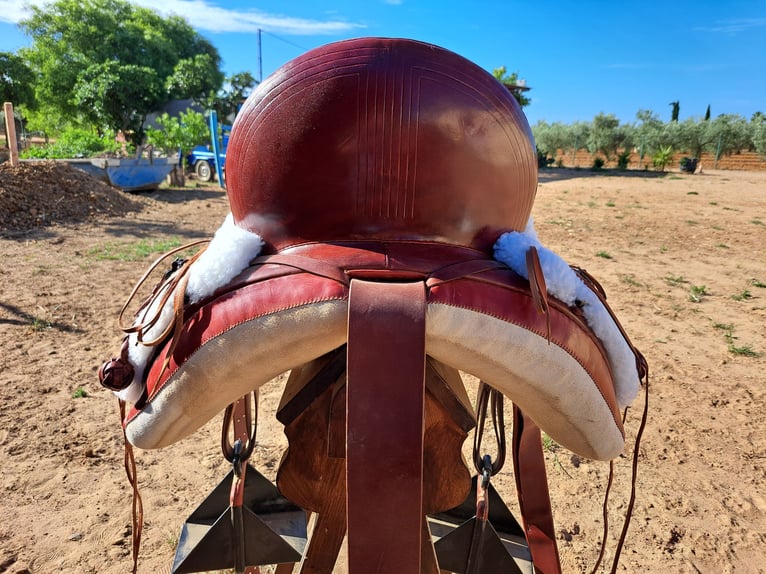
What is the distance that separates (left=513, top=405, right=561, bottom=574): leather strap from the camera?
3.50 ft

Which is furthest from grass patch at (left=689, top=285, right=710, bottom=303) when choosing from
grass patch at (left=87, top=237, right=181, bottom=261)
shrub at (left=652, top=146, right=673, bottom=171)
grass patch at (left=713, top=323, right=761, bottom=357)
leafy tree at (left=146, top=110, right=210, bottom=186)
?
shrub at (left=652, top=146, right=673, bottom=171)

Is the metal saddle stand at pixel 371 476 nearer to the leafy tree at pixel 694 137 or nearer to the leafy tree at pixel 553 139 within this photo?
the leafy tree at pixel 694 137

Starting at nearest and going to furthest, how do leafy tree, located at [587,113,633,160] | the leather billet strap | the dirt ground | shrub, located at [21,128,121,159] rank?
the leather billet strap < the dirt ground < shrub, located at [21,128,121,159] < leafy tree, located at [587,113,633,160]

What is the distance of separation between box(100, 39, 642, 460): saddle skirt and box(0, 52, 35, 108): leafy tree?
2786 centimetres

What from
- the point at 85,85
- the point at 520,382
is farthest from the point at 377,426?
the point at 85,85

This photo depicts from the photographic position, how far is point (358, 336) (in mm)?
613

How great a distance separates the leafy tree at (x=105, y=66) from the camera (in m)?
21.5

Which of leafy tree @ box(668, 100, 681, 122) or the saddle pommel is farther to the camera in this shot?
leafy tree @ box(668, 100, 681, 122)

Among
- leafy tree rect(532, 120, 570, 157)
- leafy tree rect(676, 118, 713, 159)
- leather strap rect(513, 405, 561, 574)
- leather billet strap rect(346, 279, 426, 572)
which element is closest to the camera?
leather billet strap rect(346, 279, 426, 572)

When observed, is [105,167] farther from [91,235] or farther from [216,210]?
[91,235]

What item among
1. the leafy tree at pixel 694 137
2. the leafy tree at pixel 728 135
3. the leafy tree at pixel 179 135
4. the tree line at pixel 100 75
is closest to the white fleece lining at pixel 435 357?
the leafy tree at pixel 179 135

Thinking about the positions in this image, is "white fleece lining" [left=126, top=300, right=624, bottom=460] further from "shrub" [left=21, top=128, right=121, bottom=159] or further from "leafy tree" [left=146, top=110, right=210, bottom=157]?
"leafy tree" [left=146, top=110, right=210, bottom=157]

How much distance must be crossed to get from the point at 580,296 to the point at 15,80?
2845cm

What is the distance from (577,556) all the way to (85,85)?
25.4 meters
